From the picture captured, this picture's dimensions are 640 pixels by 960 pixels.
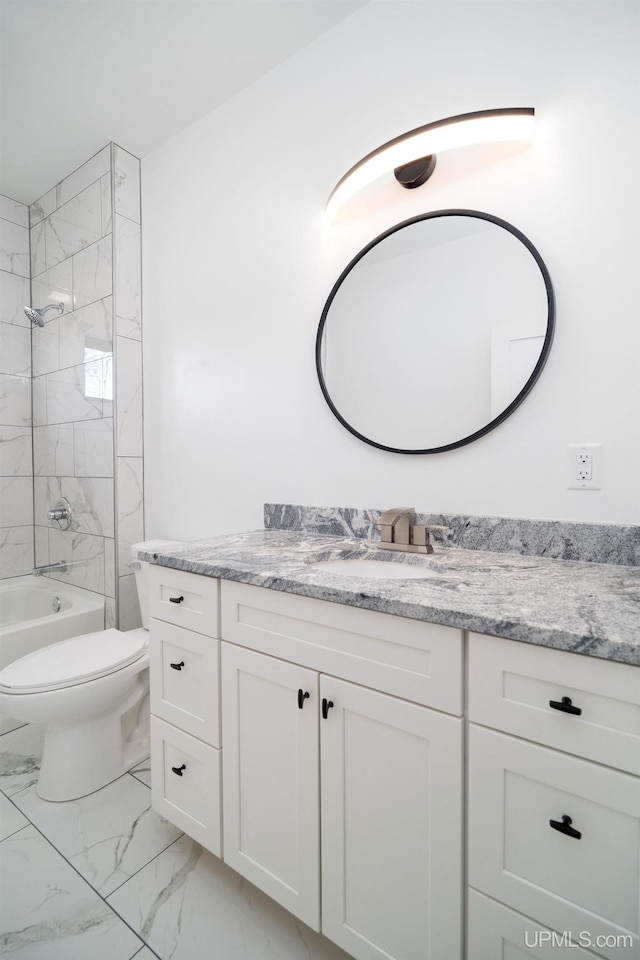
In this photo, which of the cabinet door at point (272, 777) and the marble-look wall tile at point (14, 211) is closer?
the cabinet door at point (272, 777)

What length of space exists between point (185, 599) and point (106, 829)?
2.82ft

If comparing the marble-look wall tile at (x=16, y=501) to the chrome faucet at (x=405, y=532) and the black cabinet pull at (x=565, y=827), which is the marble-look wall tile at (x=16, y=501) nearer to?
the chrome faucet at (x=405, y=532)

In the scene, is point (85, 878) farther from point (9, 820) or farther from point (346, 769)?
point (346, 769)

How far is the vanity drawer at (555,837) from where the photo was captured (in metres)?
0.60

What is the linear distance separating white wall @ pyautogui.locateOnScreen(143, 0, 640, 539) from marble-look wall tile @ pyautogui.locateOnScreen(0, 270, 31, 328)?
3.42ft

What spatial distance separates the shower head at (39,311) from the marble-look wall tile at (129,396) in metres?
0.62

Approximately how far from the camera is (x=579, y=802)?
0.63 meters

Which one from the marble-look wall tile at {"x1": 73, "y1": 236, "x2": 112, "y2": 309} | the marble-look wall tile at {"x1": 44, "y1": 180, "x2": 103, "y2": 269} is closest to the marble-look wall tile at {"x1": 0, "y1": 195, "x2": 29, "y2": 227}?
the marble-look wall tile at {"x1": 44, "y1": 180, "x2": 103, "y2": 269}

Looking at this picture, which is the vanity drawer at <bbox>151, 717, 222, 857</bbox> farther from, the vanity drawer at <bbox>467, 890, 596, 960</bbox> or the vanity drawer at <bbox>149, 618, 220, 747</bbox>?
the vanity drawer at <bbox>467, 890, 596, 960</bbox>

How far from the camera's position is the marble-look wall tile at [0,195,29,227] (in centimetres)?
258

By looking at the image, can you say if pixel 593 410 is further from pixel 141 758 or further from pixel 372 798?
pixel 141 758

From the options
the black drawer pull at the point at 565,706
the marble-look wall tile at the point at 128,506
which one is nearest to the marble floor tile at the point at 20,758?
the marble-look wall tile at the point at 128,506

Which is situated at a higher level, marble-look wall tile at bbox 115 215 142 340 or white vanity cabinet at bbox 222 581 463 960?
marble-look wall tile at bbox 115 215 142 340

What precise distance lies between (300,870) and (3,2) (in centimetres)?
272
